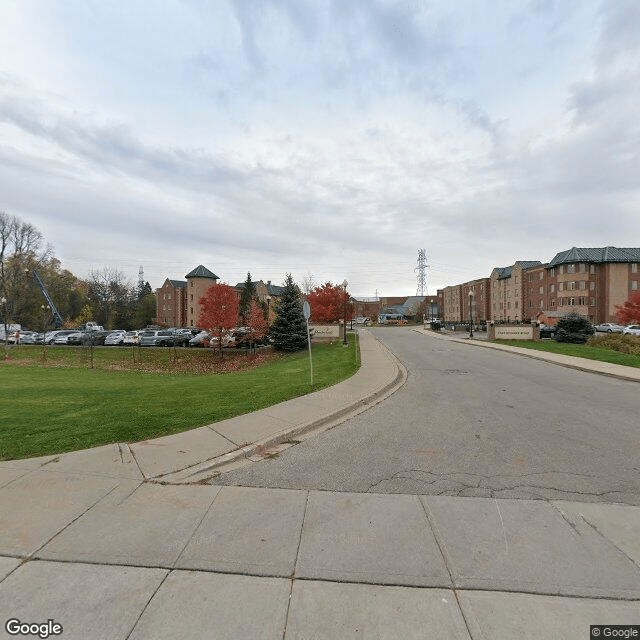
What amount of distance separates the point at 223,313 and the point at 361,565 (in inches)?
881

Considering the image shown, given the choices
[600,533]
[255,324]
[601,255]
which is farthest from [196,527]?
[601,255]

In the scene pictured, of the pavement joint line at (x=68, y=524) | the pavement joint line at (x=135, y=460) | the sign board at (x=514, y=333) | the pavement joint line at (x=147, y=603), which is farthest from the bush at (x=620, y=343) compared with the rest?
the pavement joint line at (x=68, y=524)

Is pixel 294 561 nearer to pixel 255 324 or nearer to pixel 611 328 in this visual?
pixel 255 324

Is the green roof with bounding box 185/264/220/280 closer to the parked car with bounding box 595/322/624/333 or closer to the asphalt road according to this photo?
the parked car with bounding box 595/322/624/333

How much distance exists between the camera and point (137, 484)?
13.2 feet

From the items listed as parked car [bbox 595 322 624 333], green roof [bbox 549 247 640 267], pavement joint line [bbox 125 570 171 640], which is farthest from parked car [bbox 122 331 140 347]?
green roof [bbox 549 247 640 267]

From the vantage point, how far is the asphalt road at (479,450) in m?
4.14

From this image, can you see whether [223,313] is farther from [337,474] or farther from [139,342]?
[337,474]

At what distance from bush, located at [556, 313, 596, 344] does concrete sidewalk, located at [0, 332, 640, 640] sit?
28.2 meters

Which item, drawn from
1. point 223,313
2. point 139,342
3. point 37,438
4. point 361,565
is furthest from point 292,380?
point 139,342

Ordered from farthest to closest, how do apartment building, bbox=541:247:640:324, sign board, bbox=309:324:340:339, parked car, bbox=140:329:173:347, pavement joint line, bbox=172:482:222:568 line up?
1. apartment building, bbox=541:247:640:324
2. parked car, bbox=140:329:173:347
3. sign board, bbox=309:324:340:339
4. pavement joint line, bbox=172:482:222:568

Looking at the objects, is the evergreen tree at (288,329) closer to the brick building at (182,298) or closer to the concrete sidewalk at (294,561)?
the concrete sidewalk at (294,561)

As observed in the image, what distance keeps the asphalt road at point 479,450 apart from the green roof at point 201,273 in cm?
6831

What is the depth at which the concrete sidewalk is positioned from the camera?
2244 mm
